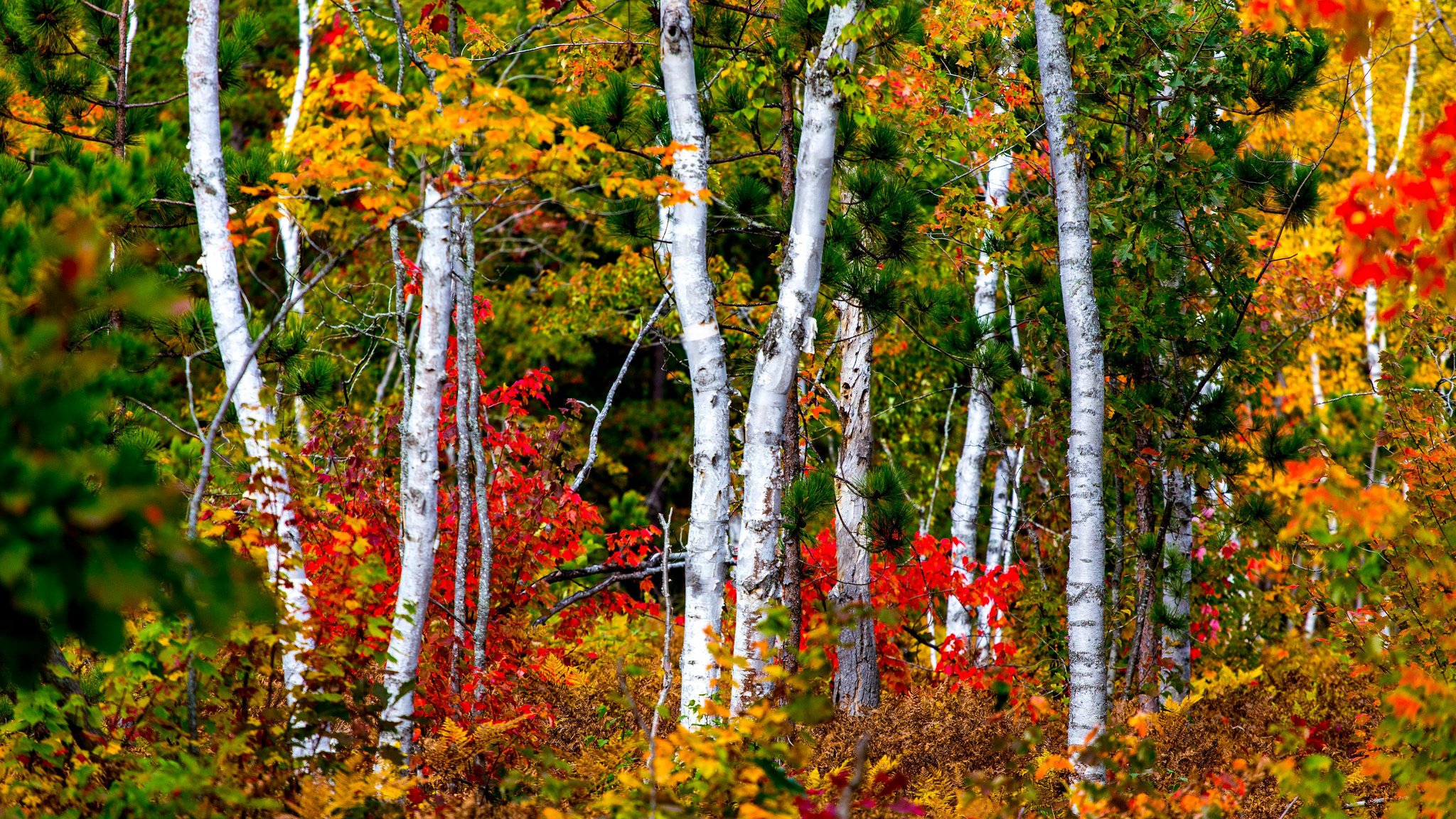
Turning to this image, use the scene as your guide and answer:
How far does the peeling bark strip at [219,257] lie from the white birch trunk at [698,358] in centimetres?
167

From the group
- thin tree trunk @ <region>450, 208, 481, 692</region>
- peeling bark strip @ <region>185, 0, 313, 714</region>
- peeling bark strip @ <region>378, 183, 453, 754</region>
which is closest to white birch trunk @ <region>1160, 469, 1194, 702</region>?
thin tree trunk @ <region>450, 208, 481, 692</region>

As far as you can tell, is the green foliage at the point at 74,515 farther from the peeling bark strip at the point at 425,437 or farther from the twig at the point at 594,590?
the twig at the point at 594,590

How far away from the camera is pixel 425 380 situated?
4754 millimetres

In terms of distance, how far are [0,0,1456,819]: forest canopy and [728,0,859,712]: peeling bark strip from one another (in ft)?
0.06

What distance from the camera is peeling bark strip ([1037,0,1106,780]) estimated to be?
4.77m

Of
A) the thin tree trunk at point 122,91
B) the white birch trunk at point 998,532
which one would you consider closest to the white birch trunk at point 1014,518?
the white birch trunk at point 998,532

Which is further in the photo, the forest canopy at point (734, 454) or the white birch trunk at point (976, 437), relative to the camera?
the white birch trunk at point (976, 437)

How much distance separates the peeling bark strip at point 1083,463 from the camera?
477cm

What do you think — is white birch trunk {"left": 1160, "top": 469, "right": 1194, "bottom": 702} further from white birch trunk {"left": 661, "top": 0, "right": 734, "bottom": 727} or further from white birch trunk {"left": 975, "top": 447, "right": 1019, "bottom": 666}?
white birch trunk {"left": 661, "top": 0, "right": 734, "bottom": 727}

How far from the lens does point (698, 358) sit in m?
5.12

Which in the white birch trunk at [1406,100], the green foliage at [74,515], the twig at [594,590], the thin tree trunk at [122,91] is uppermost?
the white birch trunk at [1406,100]

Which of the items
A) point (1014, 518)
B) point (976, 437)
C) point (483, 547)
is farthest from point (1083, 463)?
point (1014, 518)

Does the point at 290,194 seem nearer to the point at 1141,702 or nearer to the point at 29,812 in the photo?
the point at 29,812

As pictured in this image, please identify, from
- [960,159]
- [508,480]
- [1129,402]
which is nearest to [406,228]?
[960,159]
